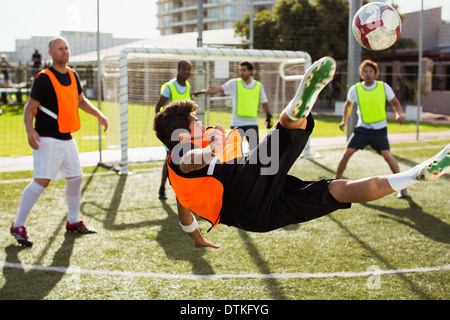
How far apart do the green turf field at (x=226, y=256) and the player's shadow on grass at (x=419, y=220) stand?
0.01m

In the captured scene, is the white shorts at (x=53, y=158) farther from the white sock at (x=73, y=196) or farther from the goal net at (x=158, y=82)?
the goal net at (x=158, y=82)

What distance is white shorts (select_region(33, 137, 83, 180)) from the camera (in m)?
5.11

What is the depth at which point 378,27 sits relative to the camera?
11.9 ft

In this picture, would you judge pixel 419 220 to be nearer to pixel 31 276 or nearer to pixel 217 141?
pixel 217 141

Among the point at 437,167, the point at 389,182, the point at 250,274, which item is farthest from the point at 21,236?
the point at 437,167

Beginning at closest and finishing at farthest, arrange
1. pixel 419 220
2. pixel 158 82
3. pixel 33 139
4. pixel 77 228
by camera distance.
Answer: pixel 33 139
pixel 77 228
pixel 419 220
pixel 158 82

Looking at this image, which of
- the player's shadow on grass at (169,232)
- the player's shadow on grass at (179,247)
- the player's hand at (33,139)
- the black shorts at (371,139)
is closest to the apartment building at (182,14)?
the black shorts at (371,139)

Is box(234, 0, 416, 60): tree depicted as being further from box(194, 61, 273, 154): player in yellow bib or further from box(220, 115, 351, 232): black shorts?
box(220, 115, 351, 232): black shorts

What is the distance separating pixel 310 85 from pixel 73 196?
3.76 meters

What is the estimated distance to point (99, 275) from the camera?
4.25 metres

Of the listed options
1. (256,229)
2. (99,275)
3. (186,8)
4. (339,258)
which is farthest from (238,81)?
(186,8)

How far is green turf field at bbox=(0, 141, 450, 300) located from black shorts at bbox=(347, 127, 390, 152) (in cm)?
84
